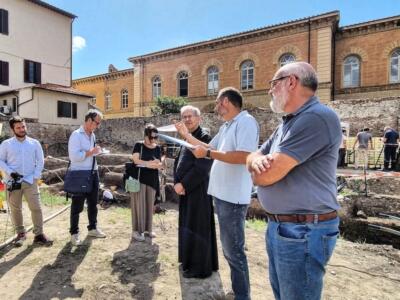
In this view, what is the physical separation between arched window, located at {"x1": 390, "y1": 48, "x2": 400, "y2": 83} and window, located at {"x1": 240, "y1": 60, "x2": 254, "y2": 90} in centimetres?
977

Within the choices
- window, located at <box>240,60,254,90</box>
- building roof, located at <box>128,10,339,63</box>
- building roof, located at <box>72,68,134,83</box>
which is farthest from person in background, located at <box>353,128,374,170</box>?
building roof, located at <box>72,68,134,83</box>

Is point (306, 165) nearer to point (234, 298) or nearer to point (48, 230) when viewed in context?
point (234, 298)

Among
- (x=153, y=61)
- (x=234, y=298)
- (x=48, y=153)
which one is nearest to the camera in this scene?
(x=234, y=298)

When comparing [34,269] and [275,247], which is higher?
[275,247]

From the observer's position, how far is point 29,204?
4.88 meters

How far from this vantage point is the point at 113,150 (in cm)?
2252

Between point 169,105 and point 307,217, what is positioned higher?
point 169,105

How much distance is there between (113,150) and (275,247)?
2147cm

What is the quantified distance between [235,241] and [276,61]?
24.3m

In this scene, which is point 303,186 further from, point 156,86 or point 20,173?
point 156,86

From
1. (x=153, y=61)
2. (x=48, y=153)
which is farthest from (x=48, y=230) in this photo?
(x=153, y=61)

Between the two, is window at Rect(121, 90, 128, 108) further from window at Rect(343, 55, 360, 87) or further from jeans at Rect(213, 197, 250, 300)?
jeans at Rect(213, 197, 250, 300)

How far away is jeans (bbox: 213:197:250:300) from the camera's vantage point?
2.98 m

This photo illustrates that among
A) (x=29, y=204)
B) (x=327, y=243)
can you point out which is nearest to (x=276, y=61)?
(x=29, y=204)
